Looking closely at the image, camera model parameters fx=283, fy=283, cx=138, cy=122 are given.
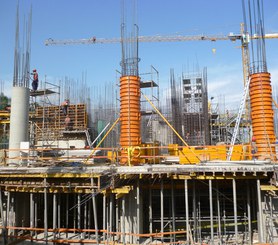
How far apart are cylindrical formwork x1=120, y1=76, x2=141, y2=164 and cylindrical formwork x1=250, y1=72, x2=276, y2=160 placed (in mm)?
6084

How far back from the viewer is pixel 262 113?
14367 mm

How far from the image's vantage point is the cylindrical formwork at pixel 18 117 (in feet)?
53.8

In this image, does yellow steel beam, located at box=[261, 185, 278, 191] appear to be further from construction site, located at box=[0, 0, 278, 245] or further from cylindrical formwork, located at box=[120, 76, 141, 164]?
cylindrical formwork, located at box=[120, 76, 141, 164]

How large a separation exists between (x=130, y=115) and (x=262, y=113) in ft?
22.1

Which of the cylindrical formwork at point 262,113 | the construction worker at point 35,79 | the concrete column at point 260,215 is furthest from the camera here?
the construction worker at point 35,79

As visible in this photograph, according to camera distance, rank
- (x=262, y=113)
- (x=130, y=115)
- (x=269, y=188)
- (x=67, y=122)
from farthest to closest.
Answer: (x=67, y=122) → (x=130, y=115) → (x=262, y=113) → (x=269, y=188)

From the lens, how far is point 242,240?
42.8 feet

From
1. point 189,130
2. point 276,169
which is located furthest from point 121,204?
point 189,130

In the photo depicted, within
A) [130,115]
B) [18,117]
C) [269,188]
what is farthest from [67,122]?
[269,188]

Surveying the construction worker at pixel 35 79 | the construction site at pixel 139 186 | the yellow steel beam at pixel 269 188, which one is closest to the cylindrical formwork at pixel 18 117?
the construction site at pixel 139 186

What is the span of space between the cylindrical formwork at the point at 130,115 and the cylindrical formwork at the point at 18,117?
6.06 meters

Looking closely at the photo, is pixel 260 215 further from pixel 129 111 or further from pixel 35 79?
pixel 35 79

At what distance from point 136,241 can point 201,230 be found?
12.0 ft

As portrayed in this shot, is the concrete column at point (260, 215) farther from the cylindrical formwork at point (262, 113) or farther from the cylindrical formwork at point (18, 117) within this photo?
the cylindrical formwork at point (18, 117)
